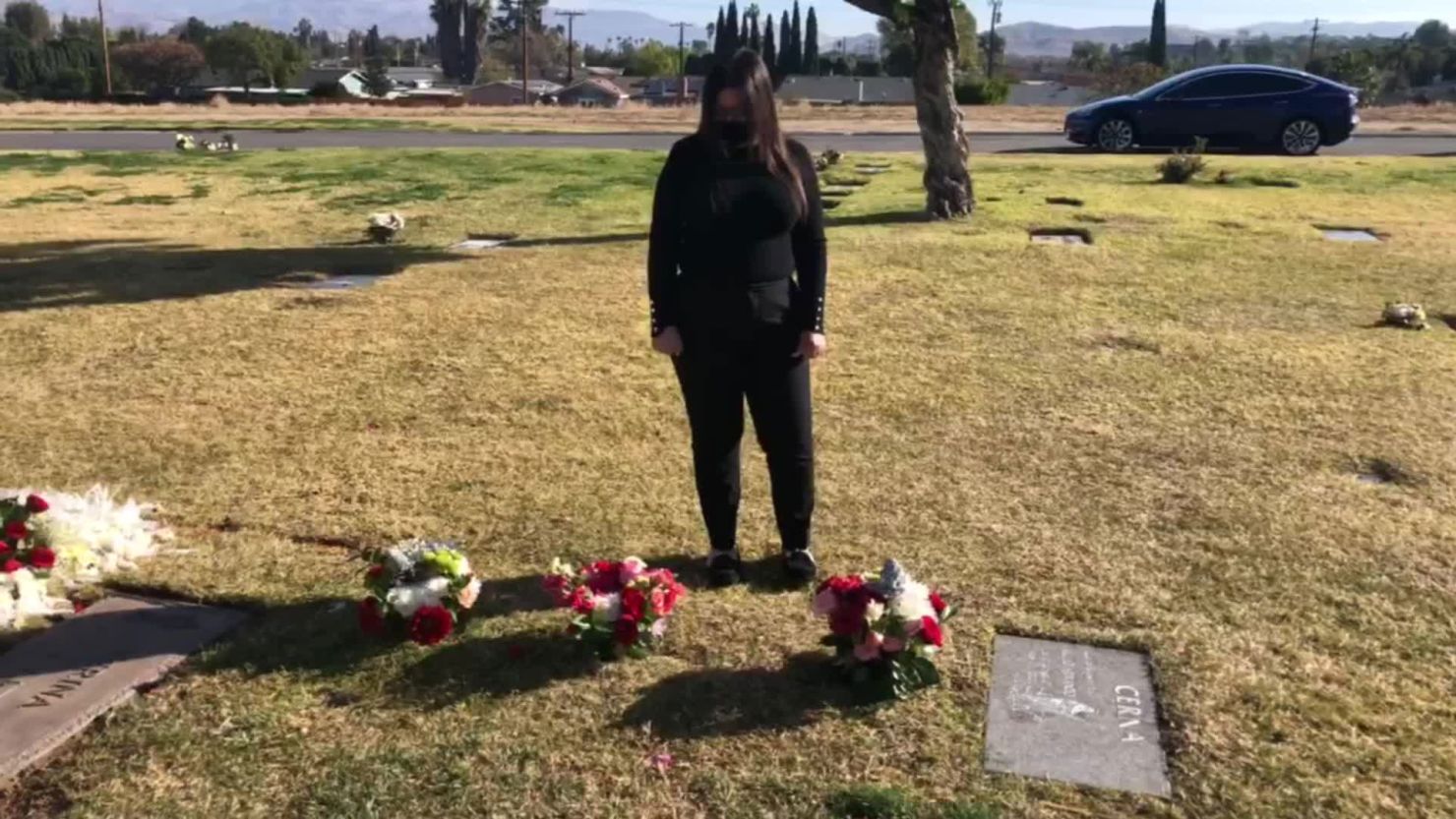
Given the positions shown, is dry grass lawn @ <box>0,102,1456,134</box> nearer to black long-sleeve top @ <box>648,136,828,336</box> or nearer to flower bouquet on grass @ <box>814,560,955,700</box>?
black long-sleeve top @ <box>648,136,828,336</box>

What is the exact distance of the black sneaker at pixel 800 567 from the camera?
401 cm

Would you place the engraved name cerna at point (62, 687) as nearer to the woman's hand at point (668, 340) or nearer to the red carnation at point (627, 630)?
the red carnation at point (627, 630)

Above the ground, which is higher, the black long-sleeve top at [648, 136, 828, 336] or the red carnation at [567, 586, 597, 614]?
the black long-sleeve top at [648, 136, 828, 336]

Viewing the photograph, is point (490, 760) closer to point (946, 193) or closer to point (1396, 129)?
point (946, 193)

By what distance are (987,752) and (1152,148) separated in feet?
63.8

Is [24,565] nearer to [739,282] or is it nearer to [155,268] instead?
[739,282]

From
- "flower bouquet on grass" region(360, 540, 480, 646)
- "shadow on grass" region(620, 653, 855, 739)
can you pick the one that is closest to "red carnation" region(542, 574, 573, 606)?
"flower bouquet on grass" region(360, 540, 480, 646)

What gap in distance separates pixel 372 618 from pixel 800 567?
1.32 m

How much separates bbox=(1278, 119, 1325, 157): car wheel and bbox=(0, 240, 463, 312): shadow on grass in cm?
1488

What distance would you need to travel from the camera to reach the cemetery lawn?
299 cm

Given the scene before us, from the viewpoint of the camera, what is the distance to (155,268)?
968 cm

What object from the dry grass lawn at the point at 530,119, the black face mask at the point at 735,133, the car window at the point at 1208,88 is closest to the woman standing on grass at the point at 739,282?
the black face mask at the point at 735,133

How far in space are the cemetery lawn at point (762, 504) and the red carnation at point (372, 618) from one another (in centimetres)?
→ 13

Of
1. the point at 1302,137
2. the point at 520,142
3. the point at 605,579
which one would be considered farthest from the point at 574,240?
the point at 520,142
